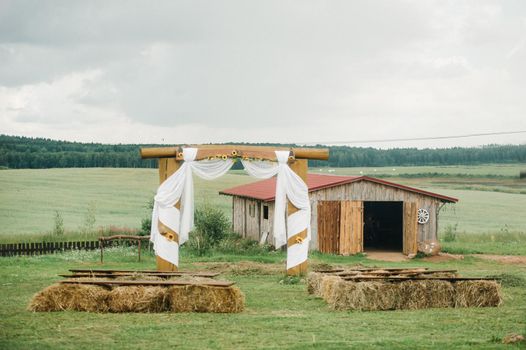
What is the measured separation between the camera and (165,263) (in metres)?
20.2

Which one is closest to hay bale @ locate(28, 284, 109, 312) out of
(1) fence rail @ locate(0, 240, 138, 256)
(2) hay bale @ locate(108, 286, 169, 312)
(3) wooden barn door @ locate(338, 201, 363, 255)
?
(2) hay bale @ locate(108, 286, 169, 312)

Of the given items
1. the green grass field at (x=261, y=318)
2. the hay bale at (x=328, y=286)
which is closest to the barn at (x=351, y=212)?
the green grass field at (x=261, y=318)

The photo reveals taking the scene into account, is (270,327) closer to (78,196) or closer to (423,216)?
(423,216)

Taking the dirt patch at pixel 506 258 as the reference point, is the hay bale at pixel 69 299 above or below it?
above

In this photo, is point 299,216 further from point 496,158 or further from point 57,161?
point 496,158

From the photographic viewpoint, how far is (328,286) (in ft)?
51.6

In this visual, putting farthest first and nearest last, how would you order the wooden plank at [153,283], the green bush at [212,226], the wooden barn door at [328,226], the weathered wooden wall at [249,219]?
the weathered wooden wall at [249,219]
the wooden barn door at [328,226]
the green bush at [212,226]
the wooden plank at [153,283]

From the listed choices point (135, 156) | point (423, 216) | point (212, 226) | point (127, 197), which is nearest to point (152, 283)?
point (212, 226)

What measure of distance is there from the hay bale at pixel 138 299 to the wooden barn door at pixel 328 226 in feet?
52.0

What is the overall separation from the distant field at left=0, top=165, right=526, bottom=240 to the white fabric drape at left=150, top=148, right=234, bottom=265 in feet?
42.7

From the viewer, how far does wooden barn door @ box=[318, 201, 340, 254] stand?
97.2 feet

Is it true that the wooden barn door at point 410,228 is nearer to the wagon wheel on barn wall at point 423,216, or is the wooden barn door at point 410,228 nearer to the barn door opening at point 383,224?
the wagon wheel on barn wall at point 423,216

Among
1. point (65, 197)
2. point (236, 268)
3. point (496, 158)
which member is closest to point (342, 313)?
point (236, 268)

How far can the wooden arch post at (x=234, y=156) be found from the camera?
2023cm
